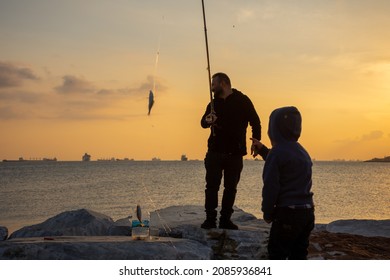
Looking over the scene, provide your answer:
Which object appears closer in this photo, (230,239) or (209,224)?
(230,239)

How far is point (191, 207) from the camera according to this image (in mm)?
12992

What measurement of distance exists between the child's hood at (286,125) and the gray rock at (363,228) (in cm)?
946

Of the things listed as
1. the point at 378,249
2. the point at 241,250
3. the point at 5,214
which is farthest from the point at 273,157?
the point at 5,214

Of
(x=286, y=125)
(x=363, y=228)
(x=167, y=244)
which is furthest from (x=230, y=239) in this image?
(x=363, y=228)

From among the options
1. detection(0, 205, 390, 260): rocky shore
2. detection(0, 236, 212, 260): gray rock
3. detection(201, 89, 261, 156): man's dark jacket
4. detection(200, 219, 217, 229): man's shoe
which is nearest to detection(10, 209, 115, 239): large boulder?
detection(0, 205, 390, 260): rocky shore

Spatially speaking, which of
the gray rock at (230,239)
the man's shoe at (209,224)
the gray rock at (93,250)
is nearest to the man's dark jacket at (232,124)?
the man's shoe at (209,224)

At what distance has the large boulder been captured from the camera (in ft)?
35.5

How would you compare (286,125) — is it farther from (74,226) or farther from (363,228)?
(363,228)

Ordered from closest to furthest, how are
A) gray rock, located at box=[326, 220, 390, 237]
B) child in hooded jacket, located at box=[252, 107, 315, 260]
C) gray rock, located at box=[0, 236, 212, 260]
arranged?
child in hooded jacket, located at box=[252, 107, 315, 260]
gray rock, located at box=[0, 236, 212, 260]
gray rock, located at box=[326, 220, 390, 237]

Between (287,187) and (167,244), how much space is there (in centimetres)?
300

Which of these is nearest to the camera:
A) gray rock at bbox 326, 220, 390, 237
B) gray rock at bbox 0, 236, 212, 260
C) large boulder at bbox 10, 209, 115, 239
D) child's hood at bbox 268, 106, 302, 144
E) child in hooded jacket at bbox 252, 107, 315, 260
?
child in hooded jacket at bbox 252, 107, 315, 260

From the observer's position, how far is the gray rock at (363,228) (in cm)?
1351

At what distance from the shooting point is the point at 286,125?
4875 mm

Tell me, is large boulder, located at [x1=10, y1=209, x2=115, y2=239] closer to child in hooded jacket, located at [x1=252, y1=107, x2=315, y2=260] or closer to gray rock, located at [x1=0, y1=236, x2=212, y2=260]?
gray rock, located at [x1=0, y1=236, x2=212, y2=260]
